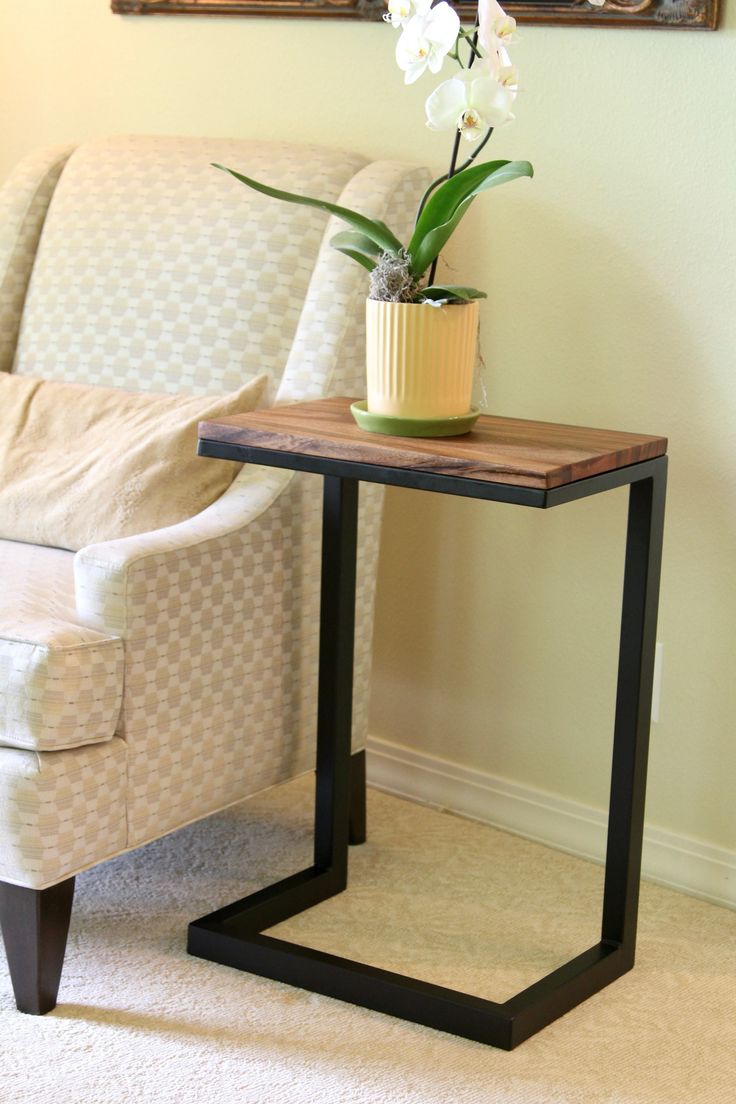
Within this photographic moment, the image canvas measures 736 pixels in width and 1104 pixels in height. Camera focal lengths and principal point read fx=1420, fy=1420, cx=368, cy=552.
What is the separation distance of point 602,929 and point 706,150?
1.03 metres

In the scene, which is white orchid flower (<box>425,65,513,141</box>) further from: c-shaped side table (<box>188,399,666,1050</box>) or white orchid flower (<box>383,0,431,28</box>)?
c-shaped side table (<box>188,399,666,1050</box>)

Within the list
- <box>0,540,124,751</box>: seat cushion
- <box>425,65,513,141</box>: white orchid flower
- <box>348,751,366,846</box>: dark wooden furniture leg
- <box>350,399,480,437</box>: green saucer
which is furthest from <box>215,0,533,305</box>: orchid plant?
<box>348,751,366,846</box>: dark wooden furniture leg

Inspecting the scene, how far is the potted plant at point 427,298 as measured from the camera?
5.12 feet

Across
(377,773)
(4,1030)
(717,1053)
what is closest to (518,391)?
(377,773)

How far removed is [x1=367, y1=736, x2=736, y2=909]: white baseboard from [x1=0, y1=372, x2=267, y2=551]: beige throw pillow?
0.67 meters

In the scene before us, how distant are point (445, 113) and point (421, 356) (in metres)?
0.27

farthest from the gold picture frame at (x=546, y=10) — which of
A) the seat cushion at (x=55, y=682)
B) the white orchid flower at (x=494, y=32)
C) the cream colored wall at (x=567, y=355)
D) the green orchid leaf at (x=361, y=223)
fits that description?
the seat cushion at (x=55, y=682)

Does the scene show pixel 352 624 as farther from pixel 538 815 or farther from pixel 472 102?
pixel 472 102

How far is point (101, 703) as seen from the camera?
5.40ft

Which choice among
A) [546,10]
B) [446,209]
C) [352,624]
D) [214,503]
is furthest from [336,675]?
[546,10]

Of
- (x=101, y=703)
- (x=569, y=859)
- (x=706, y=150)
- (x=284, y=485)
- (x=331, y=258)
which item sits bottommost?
(x=569, y=859)

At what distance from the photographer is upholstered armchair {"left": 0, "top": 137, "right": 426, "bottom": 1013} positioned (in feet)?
5.36

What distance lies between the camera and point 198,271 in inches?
84.1

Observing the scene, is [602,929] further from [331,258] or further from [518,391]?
[331,258]
